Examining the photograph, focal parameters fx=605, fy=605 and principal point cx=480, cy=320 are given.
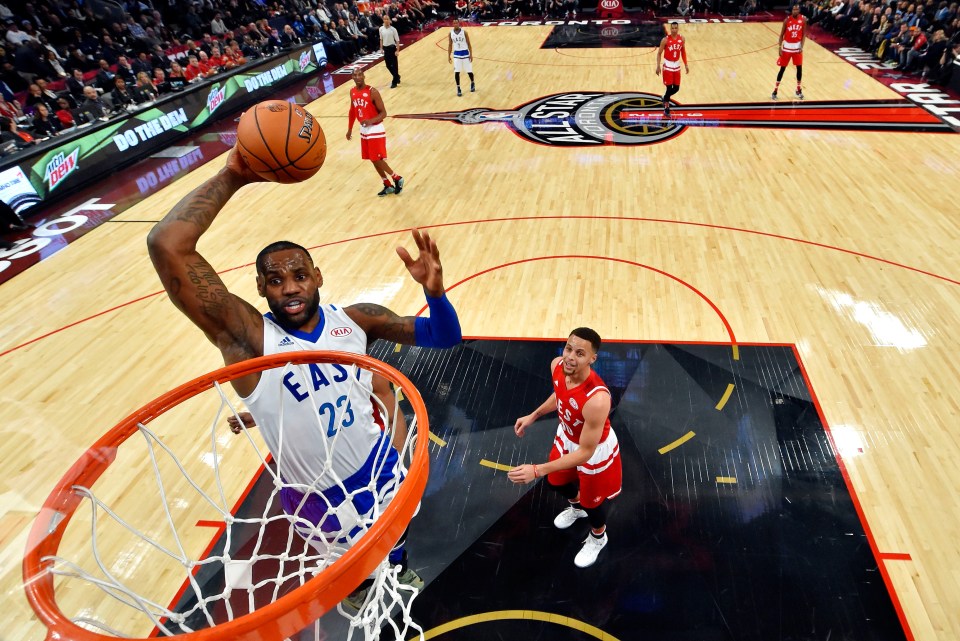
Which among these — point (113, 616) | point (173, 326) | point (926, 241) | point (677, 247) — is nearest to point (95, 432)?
point (173, 326)

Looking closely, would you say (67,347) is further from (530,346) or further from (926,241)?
(926,241)

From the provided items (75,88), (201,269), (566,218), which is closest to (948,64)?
(566,218)

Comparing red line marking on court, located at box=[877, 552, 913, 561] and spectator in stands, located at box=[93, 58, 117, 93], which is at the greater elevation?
spectator in stands, located at box=[93, 58, 117, 93]

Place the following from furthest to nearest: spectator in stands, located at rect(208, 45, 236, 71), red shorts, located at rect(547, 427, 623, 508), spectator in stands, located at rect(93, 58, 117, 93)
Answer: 1. spectator in stands, located at rect(208, 45, 236, 71)
2. spectator in stands, located at rect(93, 58, 117, 93)
3. red shorts, located at rect(547, 427, 623, 508)

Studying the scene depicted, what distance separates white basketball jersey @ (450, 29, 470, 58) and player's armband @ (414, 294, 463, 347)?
439 inches

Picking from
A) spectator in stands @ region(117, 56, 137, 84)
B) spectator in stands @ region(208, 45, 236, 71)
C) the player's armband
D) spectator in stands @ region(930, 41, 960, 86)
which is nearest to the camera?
the player's armband

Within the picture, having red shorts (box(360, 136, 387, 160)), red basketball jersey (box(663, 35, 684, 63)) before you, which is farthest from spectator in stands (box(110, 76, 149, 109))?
red basketball jersey (box(663, 35, 684, 63))

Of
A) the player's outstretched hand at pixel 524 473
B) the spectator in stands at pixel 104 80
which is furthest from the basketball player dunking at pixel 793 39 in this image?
the spectator in stands at pixel 104 80

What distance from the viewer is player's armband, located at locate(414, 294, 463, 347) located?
235 centimetres

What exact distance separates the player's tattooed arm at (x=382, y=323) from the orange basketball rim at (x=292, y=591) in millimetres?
316

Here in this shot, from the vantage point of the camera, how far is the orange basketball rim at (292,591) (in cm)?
150

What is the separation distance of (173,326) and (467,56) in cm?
893

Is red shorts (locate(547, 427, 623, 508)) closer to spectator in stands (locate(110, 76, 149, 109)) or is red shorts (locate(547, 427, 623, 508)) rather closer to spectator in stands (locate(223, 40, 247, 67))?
spectator in stands (locate(110, 76, 149, 109))

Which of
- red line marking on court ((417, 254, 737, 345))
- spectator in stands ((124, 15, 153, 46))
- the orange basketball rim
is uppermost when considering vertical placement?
the orange basketball rim
